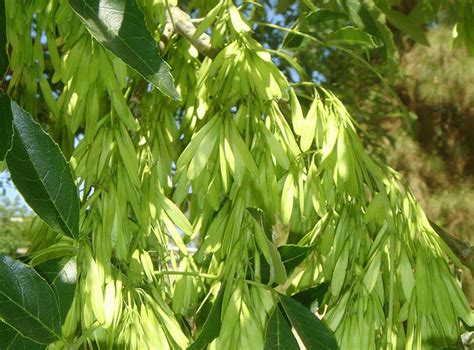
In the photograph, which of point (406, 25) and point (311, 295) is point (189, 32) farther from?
point (406, 25)

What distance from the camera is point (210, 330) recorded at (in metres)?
0.54

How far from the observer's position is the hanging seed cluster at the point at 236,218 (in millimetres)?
572

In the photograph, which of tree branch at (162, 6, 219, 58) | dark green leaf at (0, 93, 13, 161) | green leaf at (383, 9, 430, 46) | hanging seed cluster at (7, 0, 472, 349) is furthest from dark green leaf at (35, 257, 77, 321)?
green leaf at (383, 9, 430, 46)

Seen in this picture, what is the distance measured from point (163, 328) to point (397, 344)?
0.19 meters

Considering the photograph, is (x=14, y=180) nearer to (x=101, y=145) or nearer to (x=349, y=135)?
(x=101, y=145)

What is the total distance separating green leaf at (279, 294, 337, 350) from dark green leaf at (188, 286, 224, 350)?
51 millimetres

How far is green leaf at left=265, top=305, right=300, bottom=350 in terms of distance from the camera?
528 millimetres

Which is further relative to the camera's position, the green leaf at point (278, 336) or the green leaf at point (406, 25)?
the green leaf at point (406, 25)

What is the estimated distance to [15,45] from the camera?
0.72m

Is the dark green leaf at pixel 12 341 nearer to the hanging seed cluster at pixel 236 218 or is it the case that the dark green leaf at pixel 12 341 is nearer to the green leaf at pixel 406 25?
the hanging seed cluster at pixel 236 218

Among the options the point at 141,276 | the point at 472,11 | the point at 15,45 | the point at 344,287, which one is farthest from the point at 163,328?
the point at 472,11

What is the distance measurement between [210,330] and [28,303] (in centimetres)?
13

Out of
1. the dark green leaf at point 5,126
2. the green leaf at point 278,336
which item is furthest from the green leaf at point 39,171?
the green leaf at point 278,336

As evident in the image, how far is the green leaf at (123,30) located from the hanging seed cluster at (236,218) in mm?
144
